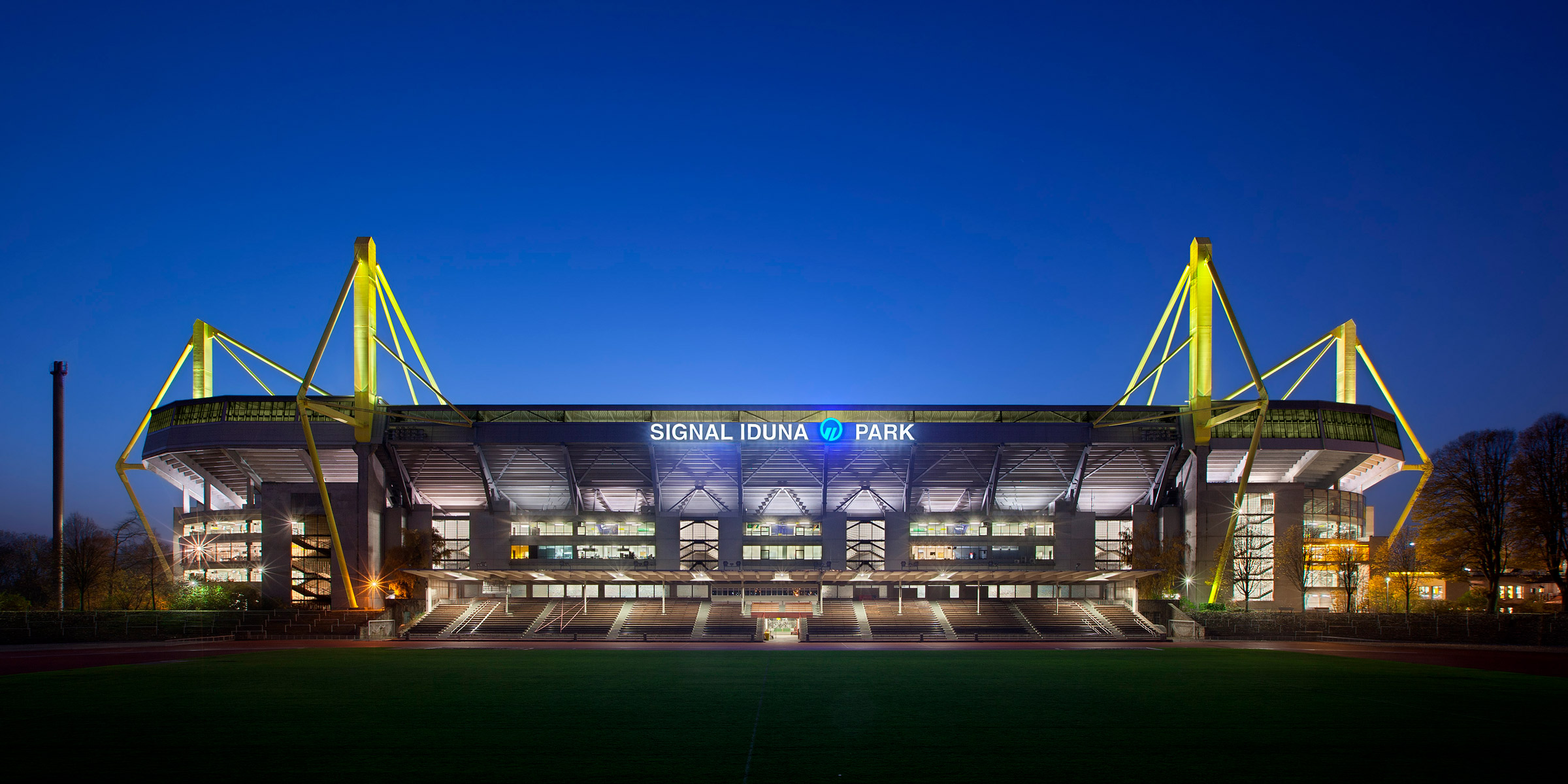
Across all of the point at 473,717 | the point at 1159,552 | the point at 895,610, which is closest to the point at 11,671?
the point at 473,717

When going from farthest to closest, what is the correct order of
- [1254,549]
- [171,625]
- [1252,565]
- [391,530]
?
[391,530], [1254,549], [1252,565], [171,625]

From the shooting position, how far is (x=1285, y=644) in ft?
201

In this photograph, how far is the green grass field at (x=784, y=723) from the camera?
19734mm

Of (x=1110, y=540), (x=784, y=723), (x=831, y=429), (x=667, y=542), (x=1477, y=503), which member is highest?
(x=831, y=429)

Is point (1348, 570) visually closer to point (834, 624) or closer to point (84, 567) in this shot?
point (834, 624)

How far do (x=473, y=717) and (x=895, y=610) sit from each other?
5987cm

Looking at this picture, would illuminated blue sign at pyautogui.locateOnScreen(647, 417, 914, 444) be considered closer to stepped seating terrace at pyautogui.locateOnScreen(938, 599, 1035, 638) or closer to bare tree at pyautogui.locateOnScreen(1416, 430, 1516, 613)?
stepped seating terrace at pyautogui.locateOnScreen(938, 599, 1035, 638)

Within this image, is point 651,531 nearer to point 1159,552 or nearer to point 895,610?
point 895,610

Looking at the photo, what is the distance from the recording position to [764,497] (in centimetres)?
8875

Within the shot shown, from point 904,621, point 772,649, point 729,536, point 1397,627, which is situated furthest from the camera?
point 729,536

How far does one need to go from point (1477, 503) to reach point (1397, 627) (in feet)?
57.2

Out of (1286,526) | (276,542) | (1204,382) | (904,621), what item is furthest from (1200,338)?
(276,542)

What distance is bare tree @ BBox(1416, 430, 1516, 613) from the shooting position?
7219 centimetres

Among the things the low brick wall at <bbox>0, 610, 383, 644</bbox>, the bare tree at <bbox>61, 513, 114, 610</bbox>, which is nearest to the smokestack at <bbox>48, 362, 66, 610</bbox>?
the bare tree at <bbox>61, 513, 114, 610</bbox>
